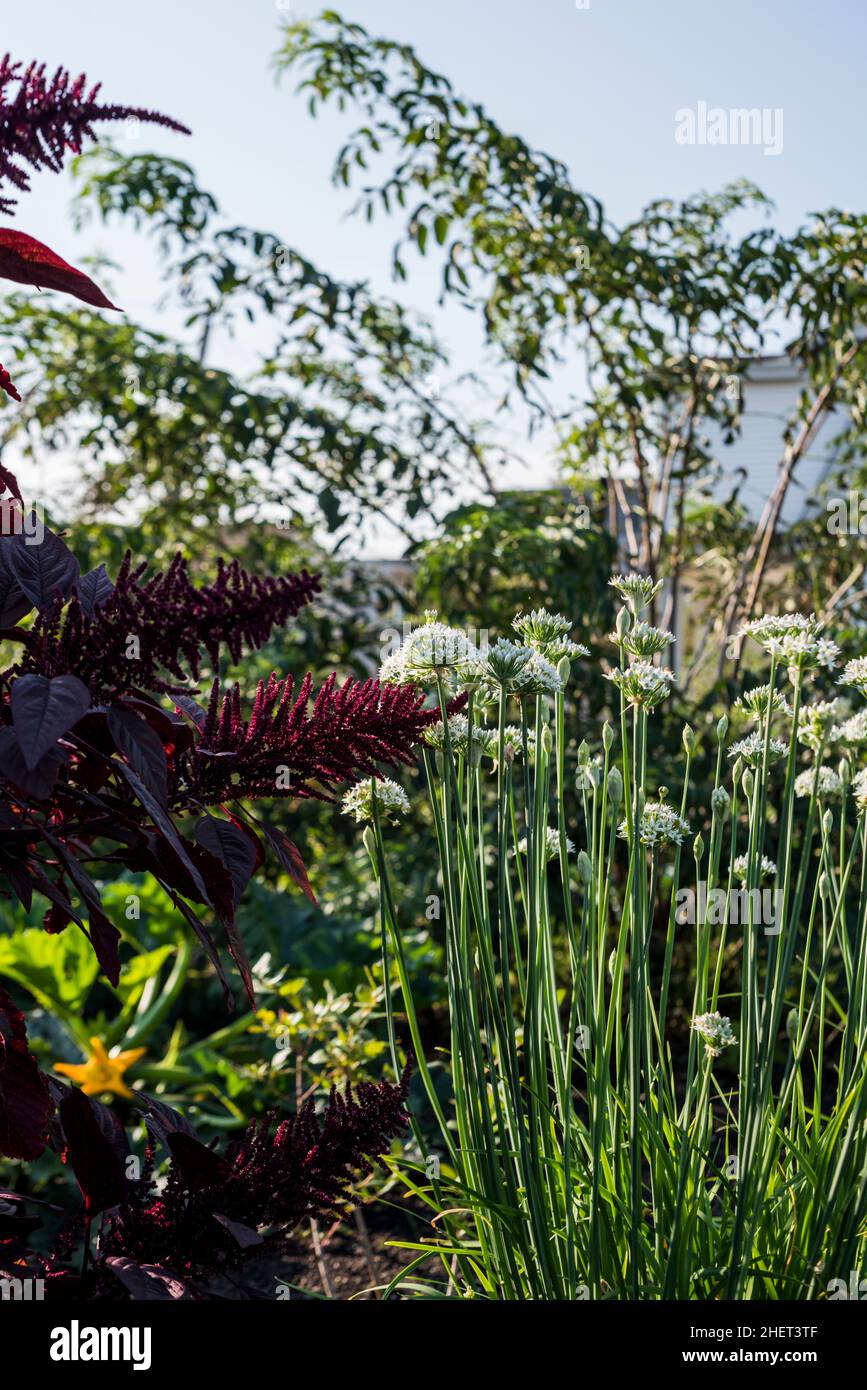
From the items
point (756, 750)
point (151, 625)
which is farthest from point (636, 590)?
point (151, 625)

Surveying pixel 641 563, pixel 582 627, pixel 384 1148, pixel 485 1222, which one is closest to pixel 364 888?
pixel 582 627

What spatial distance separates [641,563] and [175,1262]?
3.84 metres

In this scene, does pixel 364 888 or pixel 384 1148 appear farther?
pixel 364 888

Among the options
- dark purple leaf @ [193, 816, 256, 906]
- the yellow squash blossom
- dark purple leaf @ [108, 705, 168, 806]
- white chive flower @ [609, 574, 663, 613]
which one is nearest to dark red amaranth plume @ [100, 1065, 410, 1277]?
dark purple leaf @ [193, 816, 256, 906]

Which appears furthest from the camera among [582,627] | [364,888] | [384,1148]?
[364,888]

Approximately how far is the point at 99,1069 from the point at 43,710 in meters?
2.67

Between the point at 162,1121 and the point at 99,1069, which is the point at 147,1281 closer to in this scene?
the point at 162,1121

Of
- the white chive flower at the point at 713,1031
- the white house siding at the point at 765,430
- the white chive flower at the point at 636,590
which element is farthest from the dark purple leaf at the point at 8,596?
the white house siding at the point at 765,430

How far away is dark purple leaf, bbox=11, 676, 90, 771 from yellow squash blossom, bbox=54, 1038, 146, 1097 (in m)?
2.50

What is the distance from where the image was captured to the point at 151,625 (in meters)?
1.00

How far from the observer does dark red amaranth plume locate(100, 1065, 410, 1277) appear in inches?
42.3

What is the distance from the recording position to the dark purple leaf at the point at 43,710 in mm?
817
